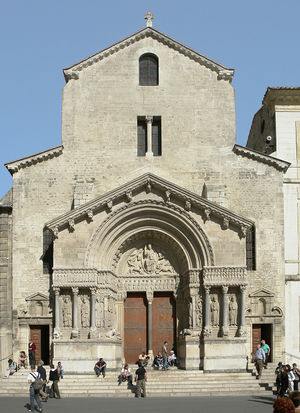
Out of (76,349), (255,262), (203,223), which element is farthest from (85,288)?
(255,262)

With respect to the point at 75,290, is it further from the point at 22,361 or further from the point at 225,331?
the point at 225,331

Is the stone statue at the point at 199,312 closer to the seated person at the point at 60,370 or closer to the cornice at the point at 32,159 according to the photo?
the seated person at the point at 60,370

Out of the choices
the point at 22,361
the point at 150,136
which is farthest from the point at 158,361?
the point at 150,136

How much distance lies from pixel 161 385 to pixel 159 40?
15607 mm

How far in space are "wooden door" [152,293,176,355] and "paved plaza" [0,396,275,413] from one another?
20.9 ft

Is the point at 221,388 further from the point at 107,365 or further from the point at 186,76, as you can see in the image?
the point at 186,76

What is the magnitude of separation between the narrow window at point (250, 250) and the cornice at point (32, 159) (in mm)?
9271

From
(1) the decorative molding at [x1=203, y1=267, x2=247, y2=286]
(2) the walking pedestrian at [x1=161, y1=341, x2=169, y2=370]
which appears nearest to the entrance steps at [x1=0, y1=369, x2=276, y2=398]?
(2) the walking pedestrian at [x1=161, y1=341, x2=169, y2=370]

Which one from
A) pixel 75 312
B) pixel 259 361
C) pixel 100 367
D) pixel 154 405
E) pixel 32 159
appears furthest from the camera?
pixel 32 159

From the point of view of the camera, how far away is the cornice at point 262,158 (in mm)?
31094

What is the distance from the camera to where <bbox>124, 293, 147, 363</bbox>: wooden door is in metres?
30.9

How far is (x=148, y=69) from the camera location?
32531 millimetres

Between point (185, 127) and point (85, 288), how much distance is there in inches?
344

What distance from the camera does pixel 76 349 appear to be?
28.4 metres
